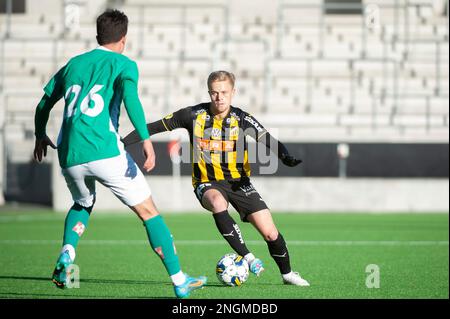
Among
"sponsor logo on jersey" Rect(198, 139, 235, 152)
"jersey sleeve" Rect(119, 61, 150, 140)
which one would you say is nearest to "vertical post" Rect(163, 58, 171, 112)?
"sponsor logo on jersey" Rect(198, 139, 235, 152)

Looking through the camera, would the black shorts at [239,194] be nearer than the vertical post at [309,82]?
Yes

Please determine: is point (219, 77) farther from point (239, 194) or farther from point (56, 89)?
point (56, 89)

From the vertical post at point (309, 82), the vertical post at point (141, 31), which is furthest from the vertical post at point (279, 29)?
the vertical post at point (141, 31)

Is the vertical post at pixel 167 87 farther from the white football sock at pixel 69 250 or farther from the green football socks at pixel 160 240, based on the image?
the green football socks at pixel 160 240

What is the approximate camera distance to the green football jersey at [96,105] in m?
6.68

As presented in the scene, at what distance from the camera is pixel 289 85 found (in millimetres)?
24359

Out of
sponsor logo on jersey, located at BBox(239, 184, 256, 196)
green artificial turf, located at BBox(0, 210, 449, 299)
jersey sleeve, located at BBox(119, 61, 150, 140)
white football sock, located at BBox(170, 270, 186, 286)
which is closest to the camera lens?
jersey sleeve, located at BBox(119, 61, 150, 140)

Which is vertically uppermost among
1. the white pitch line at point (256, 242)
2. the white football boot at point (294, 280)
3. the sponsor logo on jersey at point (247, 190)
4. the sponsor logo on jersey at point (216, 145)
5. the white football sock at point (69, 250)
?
the sponsor logo on jersey at point (216, 145)

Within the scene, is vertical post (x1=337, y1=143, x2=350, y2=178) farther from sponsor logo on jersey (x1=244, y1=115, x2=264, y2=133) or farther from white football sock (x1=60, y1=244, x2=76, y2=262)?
white football sock (x1=60, y1=244, x2=76, y2=262)

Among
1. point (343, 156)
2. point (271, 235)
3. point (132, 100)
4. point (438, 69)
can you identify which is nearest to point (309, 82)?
point (438, 69)

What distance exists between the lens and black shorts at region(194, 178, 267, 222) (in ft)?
26.8

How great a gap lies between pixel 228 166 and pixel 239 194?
0.29 m
